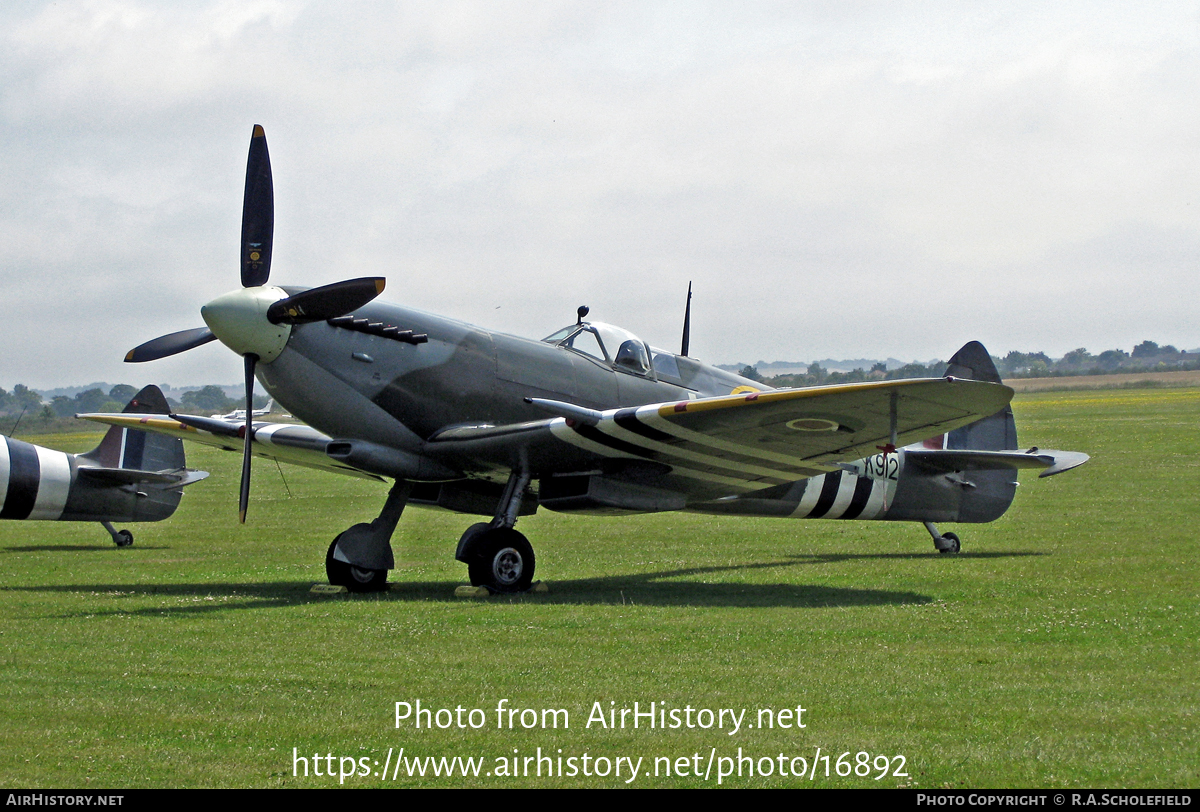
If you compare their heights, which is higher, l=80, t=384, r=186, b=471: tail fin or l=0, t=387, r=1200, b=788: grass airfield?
l=80, t=384, r=186, b=471: tail fin

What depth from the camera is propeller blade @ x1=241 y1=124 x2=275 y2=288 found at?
1121 cm

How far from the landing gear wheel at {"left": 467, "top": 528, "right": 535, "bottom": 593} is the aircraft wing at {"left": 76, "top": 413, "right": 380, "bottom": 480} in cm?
183

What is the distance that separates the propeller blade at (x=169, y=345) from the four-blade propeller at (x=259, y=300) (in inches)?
62.8

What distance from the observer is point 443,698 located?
6.49 metres

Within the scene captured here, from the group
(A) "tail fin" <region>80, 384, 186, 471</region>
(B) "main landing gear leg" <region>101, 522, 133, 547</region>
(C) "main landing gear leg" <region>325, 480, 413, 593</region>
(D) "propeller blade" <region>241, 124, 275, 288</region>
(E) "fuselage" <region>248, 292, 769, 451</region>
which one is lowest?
(B) "main landing gear leg" <region>101, 522, 133, 547</region>

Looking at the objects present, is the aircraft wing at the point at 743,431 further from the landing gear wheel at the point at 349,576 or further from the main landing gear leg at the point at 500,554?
the landing gear wheel at the point at 349,576

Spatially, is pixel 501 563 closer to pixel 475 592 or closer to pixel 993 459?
pixel 475 592

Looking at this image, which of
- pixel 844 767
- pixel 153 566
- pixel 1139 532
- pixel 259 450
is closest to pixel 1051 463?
pixel 1139 532

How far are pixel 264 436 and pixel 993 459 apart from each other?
8608 mm

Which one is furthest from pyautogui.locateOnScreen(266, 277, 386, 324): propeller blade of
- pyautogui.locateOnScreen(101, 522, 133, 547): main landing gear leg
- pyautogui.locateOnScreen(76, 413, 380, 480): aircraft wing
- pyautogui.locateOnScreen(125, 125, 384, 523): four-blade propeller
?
pyautogui.locateOnScreen(101, 522, 133, 547): main landing gear leg

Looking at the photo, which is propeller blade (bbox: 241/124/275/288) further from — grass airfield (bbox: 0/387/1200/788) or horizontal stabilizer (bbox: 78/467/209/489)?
horizontal stabilizer (bbox: 78/467/209/489)

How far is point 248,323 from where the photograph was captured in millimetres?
10867

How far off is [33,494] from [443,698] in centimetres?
1335

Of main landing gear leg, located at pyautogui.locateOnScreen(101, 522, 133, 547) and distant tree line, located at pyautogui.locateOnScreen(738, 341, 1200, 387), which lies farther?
distant tree line, located at pyautogui.locateOnScreen(738, 341, 1200, 387)
